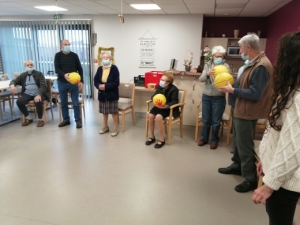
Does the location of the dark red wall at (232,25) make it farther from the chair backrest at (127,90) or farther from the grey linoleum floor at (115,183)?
the grey linoleum floor at (115,183)

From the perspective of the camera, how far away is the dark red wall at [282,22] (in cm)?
418

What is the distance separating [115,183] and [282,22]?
4.80 metres

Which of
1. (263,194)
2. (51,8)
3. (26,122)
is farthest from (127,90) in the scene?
(263,194)

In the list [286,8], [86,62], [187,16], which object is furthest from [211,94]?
[86,62]

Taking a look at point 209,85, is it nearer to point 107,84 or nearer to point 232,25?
point 107,84

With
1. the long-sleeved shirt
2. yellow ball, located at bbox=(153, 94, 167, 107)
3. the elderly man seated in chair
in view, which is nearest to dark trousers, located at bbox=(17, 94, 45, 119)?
the elderly man seated in chair

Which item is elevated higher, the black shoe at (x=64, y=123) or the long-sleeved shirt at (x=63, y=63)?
the long-sleeved shirt at (x=63, y=63)

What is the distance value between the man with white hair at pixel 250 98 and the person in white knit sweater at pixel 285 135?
3.54ft

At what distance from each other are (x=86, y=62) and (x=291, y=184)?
661cm

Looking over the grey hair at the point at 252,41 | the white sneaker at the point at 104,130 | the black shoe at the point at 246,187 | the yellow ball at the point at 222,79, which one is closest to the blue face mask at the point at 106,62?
the white sneaker at the point at 104,130

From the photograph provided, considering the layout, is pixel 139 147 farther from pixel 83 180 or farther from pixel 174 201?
pixel 174 201

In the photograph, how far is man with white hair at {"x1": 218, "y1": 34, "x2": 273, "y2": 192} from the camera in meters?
2.05

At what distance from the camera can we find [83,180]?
8.28ft

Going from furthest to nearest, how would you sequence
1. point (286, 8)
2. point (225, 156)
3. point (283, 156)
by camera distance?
point (286, 8)
point (225, 156)
point (283, 156)
